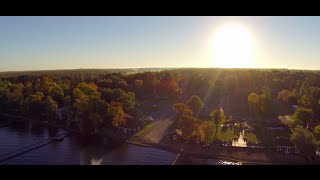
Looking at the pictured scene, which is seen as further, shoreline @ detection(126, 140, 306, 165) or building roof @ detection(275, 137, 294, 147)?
building roof @ detection(275, 137, 294, 147)

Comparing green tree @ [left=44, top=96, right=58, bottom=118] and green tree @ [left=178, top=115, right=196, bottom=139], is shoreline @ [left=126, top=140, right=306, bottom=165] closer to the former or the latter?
green tree @ [left=178, top=115, right=196, bottom=139]

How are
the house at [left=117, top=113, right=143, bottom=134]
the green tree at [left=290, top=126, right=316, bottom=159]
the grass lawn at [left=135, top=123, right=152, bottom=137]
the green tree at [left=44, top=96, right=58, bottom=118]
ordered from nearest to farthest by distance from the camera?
the green tree at [left=290, top=126, right=316, bottom=159] → the grass lawn at [left=135, top=123, right=152, bottom=137] → the house at [left=117, top=113, right=143, bottom=134] → the green tree at [left=44, top=96, right=58, bottom=118]

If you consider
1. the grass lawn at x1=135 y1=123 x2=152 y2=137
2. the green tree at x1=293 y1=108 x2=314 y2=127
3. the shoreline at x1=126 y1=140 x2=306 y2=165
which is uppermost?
the green tree at x1=293 y1=108 x2=314 y2=127

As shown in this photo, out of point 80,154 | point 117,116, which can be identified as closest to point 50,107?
point 117,116

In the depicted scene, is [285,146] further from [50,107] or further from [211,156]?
[50,107]

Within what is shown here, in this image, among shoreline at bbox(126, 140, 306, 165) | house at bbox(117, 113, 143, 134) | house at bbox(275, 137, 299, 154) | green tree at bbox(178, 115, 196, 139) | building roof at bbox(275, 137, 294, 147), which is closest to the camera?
shoreline at bbox(126, 140, 306, 165)

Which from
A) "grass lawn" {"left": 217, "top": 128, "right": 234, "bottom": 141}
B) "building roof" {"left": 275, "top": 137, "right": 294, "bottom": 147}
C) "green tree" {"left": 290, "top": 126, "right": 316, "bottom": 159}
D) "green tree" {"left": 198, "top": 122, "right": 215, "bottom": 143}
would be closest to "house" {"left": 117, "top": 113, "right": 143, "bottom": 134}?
"green tree" {"left": 198, "top": 122, "right": 215, "bottom": 143}
